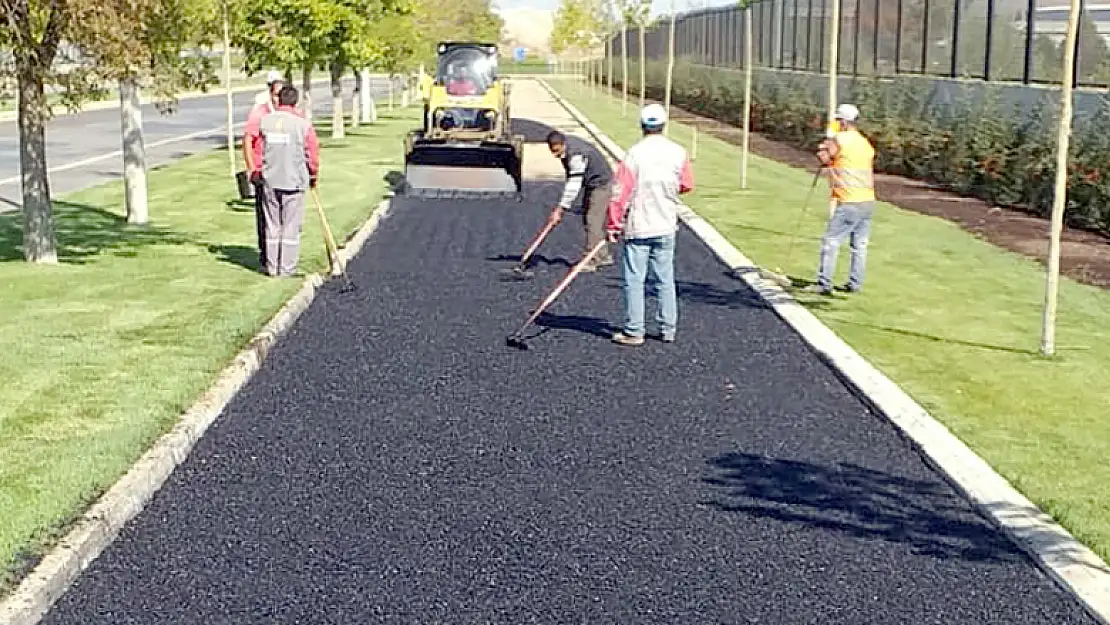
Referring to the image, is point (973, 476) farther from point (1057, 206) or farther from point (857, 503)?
point (1057, 206)

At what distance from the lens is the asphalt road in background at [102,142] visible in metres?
25.7

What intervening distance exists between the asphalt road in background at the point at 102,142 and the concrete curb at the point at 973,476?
44.5ft

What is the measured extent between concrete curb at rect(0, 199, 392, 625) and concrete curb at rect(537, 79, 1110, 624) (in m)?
3.81

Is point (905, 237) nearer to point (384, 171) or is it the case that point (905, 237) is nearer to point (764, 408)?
point (764, 408)

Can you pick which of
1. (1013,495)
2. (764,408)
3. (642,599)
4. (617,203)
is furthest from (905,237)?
(642,599)

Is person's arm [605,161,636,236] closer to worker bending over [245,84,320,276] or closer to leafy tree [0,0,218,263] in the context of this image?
worker bending over [245,84,320,276]

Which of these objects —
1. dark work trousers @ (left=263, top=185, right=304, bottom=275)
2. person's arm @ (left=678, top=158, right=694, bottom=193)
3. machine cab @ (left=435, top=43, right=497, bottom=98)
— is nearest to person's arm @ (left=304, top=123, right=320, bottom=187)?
dark work trousers @ (left=263, top=185, right=304, bottom=275)

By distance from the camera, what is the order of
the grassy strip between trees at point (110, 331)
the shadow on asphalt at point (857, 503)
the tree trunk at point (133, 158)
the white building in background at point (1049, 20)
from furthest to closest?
1. the white building in background at point (1049, 20)
2. the tree trunk at point (133, 158)
3. the grassy strip between trees at point (110, 331)
4. the shadow on asphalt at point (857, 503)

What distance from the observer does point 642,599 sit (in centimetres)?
596

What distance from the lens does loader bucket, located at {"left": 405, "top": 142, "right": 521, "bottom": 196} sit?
83.3 ft

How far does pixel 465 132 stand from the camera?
28406 millimetres

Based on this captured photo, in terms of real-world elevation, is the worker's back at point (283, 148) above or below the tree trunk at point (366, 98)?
above

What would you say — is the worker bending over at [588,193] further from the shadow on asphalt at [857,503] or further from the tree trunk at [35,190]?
the shadow on asphalt at [857,503]

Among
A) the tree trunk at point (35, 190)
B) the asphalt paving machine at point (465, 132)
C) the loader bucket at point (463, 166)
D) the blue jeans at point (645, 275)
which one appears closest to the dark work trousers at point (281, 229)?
the tree trunk at point (35, 190)
